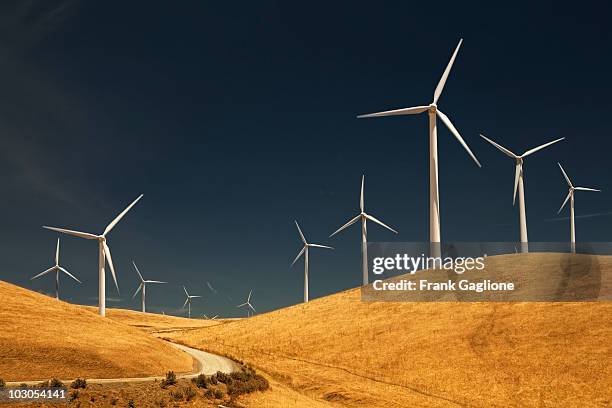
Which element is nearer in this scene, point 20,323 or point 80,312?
point 20,323

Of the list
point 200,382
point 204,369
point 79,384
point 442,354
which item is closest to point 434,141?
point 442,354

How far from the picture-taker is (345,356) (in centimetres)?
5925

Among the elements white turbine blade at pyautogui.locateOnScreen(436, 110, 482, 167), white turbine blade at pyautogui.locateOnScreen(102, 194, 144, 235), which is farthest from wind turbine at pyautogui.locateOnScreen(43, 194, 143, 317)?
white turbine blade at pyautogui.locateOnScreen(436, 110, 482, 167)

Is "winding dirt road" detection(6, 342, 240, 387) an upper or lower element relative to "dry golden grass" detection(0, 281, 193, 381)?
lower

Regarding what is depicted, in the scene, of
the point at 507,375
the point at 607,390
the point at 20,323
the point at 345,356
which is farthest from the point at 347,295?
the point at 20,323

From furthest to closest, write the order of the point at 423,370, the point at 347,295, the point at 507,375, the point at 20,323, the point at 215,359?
the point at 347,295, the point at 215,359, the point at 423,370, the point at 507,375, the point at 20,323

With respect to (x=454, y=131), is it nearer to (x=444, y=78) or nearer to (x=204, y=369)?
(x=444, y=78)

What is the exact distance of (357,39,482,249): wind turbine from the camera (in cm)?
7444

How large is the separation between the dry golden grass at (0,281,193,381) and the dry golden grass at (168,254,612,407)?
9185 mm

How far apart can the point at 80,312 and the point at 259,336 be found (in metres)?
30.4

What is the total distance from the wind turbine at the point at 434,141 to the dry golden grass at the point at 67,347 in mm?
39785

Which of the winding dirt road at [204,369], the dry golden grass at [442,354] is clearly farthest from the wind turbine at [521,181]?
the winding dirt road at [204,369]

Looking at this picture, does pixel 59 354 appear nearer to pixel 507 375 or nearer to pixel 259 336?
pixel 507 375

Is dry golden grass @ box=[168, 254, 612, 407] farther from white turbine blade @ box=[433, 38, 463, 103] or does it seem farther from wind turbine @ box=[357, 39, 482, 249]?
white turbine blade @ box=[433, 38, 463, 103]
